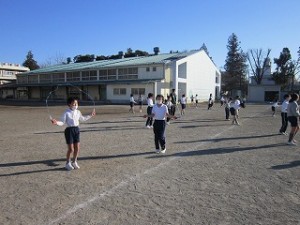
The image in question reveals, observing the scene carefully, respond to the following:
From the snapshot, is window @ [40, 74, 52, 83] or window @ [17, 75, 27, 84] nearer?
window @ [40, 74, 52, 83]

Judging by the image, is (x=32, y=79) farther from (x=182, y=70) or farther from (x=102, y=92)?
(x=182, y=70)

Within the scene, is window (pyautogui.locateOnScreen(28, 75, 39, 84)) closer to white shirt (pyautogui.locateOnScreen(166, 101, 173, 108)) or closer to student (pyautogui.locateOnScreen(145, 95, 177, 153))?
white shirt (pyautogui.locateOnScreen(166, 101, 173, 108))

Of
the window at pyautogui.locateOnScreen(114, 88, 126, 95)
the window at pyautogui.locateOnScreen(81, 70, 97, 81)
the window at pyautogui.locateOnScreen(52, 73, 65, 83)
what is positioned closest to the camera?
the window at pyautogui.locateOnScreen(114, 88, 126, 95)

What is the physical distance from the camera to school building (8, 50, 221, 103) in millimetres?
43781

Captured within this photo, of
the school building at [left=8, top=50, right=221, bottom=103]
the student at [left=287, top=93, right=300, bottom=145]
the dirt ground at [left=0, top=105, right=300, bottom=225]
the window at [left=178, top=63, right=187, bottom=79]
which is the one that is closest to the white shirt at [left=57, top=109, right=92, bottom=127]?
the dirt ground at [left=0, top=105, right=300, bottom=225]

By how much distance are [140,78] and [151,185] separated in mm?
40231

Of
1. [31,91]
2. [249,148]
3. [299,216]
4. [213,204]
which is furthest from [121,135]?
[31,91]

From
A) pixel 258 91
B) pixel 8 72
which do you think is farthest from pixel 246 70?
pixel 8 72

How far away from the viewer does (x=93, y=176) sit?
6.23m

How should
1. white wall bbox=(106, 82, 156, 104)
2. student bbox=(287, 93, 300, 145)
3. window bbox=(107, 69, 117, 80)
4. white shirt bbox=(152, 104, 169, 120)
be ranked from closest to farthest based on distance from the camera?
1. white shirt bbox=(152, 104, 169, 120)
2. student bbox=(287, 93, 300, 145)
3. white wall bbox=(106, 82, 156, 104)
4. window bbox=(107, 69, 117, 80)

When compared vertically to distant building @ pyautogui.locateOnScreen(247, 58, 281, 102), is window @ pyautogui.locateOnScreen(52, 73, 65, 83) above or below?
above

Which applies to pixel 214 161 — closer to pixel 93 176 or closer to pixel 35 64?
pixel 93 176

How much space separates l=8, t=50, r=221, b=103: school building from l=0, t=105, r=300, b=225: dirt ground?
33.5 meters

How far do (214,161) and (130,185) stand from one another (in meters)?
2.74
